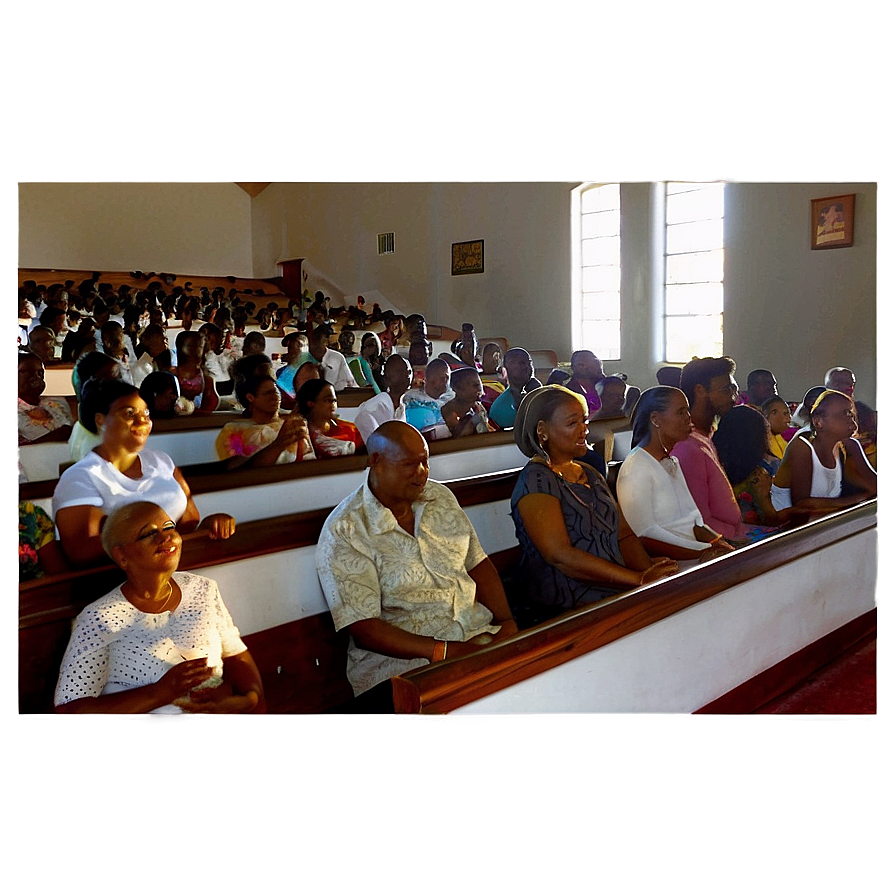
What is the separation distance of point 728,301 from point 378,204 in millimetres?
1213

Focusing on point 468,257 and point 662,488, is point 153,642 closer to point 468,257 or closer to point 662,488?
point 662,488

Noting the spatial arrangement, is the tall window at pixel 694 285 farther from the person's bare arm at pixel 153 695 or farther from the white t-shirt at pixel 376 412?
the person's bare arm at pixel 153 695

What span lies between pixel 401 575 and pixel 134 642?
1.85ft

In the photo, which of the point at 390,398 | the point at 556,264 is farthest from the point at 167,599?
the point at 556,264

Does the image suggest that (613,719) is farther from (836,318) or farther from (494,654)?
(836,318)

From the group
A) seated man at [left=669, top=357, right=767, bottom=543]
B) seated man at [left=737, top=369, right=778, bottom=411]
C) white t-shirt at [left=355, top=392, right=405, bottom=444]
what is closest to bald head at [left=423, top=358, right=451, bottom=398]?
white t-shirt at [left=355, top=392, right=405, bottom=444]

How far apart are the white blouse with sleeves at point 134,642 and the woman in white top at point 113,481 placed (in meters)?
0.14

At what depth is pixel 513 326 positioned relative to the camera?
2.98m

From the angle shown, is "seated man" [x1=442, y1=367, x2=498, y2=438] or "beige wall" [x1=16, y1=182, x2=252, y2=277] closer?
"beige wall" [x1=16, y1=182, x2=252, y2=277]

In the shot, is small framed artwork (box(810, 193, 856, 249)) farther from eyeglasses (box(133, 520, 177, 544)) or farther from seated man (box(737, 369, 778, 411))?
eyeglasses (box(133, 520, 177, 544))

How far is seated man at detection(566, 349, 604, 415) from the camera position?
2716mm

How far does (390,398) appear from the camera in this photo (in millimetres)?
3143

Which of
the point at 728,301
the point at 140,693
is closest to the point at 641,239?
the point at 728,301
